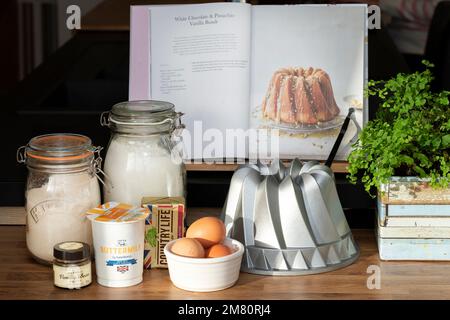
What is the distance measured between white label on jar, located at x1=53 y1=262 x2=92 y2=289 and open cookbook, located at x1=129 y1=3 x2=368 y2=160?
0.42m

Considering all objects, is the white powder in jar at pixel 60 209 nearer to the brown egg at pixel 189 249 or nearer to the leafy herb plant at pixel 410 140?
the brown egg at pixel 189 249

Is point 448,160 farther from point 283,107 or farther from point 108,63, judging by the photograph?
point 108,63

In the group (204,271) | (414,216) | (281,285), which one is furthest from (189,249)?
(414,216)

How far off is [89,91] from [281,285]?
72 cm

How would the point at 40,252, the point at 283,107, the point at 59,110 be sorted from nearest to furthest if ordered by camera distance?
the point at 40,252
the point at 283,107
the point at 59,110

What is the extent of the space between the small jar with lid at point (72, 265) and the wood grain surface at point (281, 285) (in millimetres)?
14

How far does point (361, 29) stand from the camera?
5.58 ft

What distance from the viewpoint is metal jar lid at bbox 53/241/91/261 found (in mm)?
1323

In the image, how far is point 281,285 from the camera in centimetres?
138

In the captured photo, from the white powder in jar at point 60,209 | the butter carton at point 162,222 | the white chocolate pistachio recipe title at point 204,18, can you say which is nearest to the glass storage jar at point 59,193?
the white powder in jar at point 60,209

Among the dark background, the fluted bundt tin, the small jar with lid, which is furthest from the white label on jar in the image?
the dark background

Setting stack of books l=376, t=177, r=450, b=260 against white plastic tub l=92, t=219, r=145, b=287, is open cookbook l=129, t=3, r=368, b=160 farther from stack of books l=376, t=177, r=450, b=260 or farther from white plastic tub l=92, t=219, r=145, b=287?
white plastic tub l=92, t=219, r=145, b=287
